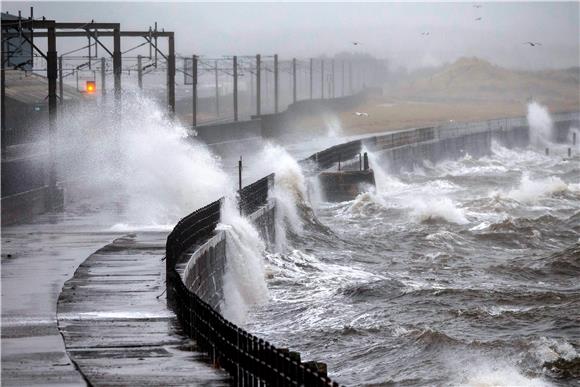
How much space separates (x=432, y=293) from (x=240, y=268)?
4.14m

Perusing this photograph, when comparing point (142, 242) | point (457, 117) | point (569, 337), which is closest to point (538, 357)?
point (569, 337)

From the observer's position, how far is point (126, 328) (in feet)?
62.0

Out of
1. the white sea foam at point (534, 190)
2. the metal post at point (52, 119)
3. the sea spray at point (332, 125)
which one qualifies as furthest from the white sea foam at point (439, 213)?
the sea spray at point (332, 125)

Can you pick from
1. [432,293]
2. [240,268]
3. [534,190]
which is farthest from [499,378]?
[534,190]

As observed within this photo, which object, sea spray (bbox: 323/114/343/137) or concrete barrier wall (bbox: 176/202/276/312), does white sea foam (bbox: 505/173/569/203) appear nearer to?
concrete barrier wall (bbox: 176/202/276/312)

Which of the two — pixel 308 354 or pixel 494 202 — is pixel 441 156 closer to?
pixel 494 202

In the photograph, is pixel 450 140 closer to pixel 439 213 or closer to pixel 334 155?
pixel 334 155

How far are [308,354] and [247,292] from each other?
653 centimetres

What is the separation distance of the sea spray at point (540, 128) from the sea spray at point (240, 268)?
275 ft

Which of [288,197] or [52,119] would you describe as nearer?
[52,119]

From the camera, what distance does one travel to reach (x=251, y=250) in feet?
107

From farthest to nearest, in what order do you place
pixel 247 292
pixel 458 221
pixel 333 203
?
pixel 333 203 → pixel 458 221 → pixel 247 292

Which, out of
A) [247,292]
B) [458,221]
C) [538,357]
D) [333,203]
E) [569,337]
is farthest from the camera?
[333,203]

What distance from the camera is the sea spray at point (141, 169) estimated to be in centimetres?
4258
